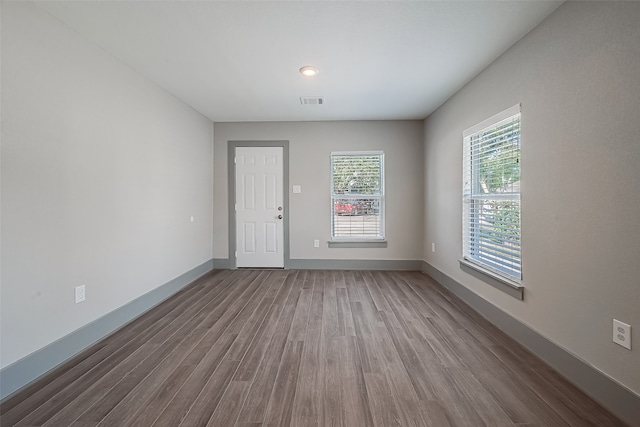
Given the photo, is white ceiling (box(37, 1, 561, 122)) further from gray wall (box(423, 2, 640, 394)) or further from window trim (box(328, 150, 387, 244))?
window trim (box(328, 150, 387, 244))

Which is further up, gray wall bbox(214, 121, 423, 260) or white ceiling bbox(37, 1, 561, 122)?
white ceiling bbox(37, 1, 561, 122)

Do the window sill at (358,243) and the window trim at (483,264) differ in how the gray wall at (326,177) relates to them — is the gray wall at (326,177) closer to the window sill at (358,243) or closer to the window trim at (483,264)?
the window sill at (358,243)

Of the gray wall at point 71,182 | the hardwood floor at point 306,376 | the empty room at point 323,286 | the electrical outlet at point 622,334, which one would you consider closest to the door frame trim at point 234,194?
the empty room at point 323,286

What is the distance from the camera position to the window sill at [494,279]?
7.52 ft

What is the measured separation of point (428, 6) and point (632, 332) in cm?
227

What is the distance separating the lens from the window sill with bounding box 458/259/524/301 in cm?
229

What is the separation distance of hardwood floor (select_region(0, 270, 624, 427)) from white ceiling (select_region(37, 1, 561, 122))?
8.15 feet

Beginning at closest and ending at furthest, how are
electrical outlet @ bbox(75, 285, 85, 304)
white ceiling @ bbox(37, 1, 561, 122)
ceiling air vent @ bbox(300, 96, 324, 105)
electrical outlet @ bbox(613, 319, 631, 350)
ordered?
electrical outlet @ bbox(613, 319, 631, 350)
white ceiling @ bbox(37, 1, 561, 122)
electrical outlet @ bbox(75, 285, 85, 304)
ceiling air vent @ bbox(300, 96, 324, 105)

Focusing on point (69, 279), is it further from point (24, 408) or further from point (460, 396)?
point (460, 396)

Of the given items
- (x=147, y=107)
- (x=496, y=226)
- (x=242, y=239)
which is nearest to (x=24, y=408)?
(x=147, y=107)

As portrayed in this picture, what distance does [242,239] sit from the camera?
474cm

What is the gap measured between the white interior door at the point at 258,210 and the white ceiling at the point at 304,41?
1.36 meters

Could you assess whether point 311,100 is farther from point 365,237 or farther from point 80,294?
point 80,294

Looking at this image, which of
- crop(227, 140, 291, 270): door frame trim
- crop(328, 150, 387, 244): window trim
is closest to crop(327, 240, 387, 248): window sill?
crop(328, 150, 387, 244): window trim
